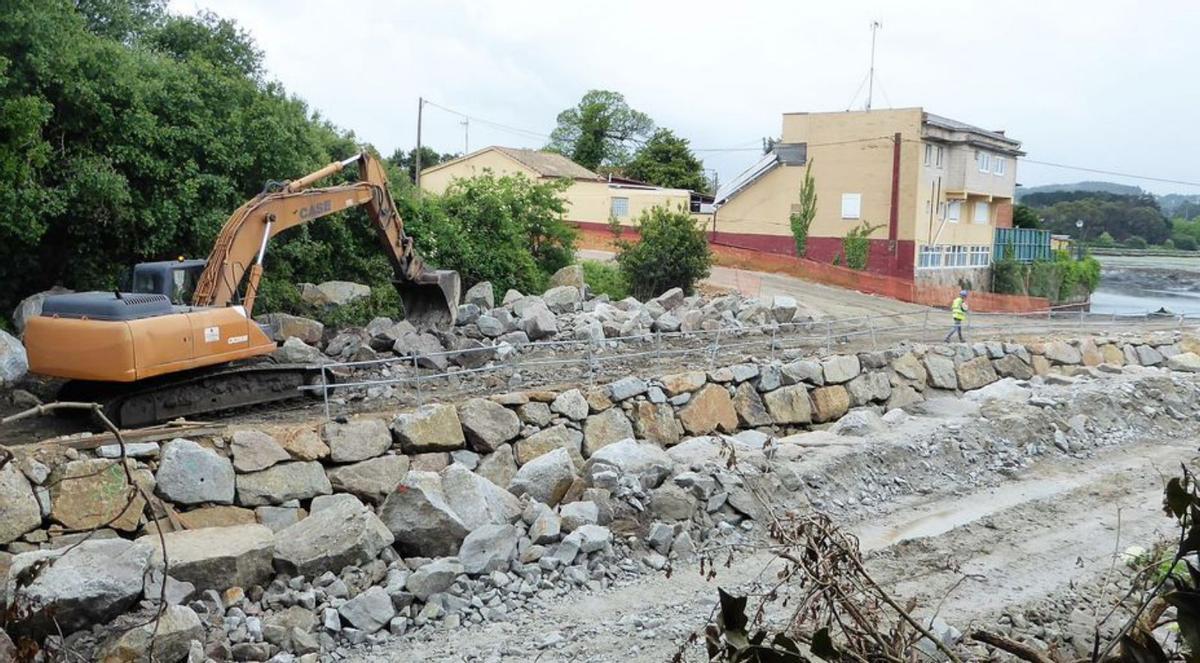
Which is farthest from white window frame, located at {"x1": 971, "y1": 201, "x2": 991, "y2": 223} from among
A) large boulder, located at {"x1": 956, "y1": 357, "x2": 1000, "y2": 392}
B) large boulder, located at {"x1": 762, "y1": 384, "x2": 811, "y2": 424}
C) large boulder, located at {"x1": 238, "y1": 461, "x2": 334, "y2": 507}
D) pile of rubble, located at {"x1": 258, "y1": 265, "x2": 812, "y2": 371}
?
large boulder, located at {"x1": 238, "y1": 461, "x2": 334, "y2": 507}

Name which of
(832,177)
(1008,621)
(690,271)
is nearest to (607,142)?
(832,177)

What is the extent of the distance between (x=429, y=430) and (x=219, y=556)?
169 inches

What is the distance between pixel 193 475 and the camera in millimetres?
11430

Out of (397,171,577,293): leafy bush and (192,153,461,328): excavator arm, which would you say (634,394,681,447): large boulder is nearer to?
(192,153,461,328): excavator arm

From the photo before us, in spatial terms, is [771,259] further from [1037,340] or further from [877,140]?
[1037,340]

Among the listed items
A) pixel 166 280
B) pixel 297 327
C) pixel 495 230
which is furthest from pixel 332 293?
pixel 166 280

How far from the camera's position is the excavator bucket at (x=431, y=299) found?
19.6 m

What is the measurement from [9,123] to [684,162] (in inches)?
1596

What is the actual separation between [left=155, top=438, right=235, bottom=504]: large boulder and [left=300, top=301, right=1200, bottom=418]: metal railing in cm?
179

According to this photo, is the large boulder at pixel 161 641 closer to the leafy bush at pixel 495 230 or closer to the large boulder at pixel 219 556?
the large boulder at pixel 219 556

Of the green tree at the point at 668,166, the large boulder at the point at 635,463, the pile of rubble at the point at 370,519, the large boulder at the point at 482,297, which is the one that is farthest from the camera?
the green tree at the point at 668,166

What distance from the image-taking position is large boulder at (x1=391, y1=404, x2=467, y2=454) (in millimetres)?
13281

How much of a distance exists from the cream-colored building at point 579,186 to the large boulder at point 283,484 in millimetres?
28855

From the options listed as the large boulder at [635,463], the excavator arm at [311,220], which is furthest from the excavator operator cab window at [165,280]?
the large boulder at [635,463]
